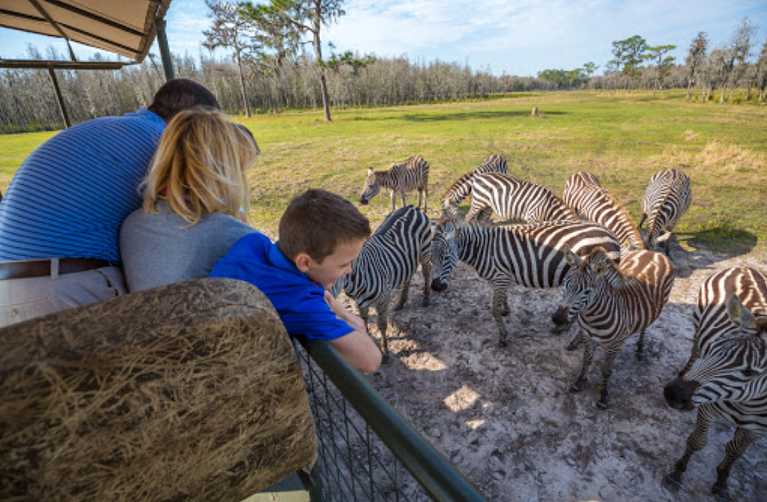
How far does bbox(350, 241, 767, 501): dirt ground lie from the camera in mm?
2982

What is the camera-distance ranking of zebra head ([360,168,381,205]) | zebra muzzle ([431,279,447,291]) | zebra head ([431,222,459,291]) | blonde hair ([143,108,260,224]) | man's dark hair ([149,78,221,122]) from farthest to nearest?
zebra head ([360,168,381,205]), zebra head ([431,222,459,291]), zebra muzzle ([431,279,447,291]), man's dark hair ([149,78,221,122]), blonde hair ([143,108,260,224])

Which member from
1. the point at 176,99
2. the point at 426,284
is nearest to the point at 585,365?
the point at 426,284

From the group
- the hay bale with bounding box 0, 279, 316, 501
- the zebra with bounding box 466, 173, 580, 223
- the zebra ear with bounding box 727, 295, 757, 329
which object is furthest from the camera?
the zebra with bounding box 466, 173, 580, 223

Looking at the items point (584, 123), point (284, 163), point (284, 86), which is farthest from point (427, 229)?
point (284, 86)

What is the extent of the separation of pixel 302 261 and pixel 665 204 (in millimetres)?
7679

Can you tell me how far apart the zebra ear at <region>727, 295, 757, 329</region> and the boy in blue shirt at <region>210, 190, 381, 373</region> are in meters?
3.02

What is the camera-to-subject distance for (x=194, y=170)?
1378mm

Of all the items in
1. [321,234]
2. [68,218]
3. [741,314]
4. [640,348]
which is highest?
[68,218]

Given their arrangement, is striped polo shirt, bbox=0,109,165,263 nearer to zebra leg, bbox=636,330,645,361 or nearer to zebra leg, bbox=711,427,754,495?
zebra leg, bbox=711,427,754,495

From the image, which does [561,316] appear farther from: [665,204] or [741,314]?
[665,204]

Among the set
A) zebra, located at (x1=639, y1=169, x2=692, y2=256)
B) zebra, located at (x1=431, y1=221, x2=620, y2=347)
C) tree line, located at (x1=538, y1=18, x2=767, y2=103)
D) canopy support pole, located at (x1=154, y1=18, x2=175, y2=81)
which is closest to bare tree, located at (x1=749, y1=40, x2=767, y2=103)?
tree line, located at (x1=538, y1=18, x2=767, y2=103)

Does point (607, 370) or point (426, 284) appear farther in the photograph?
point (426, 284)

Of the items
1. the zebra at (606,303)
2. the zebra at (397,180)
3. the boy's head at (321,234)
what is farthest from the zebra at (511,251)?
the zebra at (397,180)

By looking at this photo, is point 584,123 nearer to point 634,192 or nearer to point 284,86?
point 634,192
